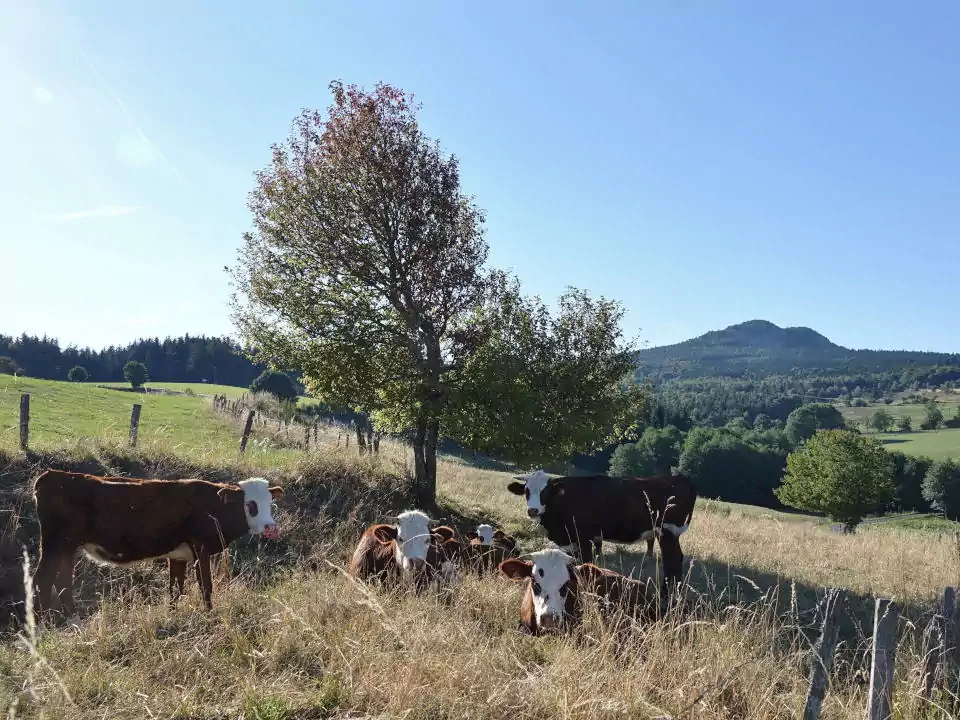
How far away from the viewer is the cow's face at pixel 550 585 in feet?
20.2

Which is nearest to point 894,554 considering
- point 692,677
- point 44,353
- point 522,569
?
point 522,569

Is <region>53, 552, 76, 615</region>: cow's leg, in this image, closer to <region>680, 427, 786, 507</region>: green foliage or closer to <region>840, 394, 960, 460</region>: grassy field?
<region>680, 427, 786, 507</region>: green foliage

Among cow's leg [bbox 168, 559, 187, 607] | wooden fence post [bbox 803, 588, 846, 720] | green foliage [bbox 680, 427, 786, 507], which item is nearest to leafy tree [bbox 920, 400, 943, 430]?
green foliage [bbox 680, 427, 786, 507]

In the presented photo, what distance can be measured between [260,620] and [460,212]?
40.2 feet

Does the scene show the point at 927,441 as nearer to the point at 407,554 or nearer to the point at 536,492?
the point at 536,492

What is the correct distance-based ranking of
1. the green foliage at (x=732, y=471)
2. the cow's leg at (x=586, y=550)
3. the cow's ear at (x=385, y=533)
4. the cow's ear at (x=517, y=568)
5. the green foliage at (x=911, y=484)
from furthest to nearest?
the green foliage at (x=732, y=471) → the green foliage at (x=911, y=484) → the cow's leg at (x=586, y=550) → the cow's ear at (x=385, y=533) → the cow's ear at (x=517, y=568)

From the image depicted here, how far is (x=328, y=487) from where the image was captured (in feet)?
48.2

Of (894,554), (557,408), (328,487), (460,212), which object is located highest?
(460,212)

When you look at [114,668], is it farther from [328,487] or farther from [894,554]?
[894,554]

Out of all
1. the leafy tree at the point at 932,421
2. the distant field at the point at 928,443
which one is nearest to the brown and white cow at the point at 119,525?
the distant field at the point at 928,443

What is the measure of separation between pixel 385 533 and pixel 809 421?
456 ft

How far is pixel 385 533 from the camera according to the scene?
8758mm

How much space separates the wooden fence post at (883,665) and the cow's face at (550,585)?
2836 mm

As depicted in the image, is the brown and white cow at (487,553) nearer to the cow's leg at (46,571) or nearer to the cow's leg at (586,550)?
the cow's leg at (586,550)
